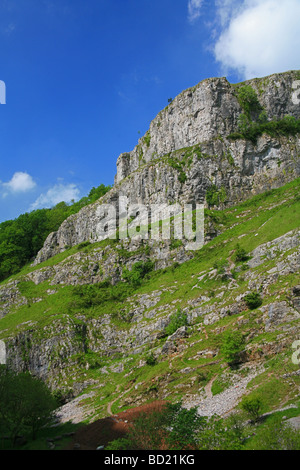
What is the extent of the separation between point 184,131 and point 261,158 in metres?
30.0

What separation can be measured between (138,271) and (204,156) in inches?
1675

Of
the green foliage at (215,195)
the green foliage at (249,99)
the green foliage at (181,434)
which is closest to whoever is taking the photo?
the green foliage at (181,434)

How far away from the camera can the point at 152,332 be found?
51.7m

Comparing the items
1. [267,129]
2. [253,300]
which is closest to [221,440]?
[253,300]

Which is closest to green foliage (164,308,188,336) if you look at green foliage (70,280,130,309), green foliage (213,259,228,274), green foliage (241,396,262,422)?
green foliage (213,259,228,274)

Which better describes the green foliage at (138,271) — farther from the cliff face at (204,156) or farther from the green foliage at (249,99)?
the green foliage at (249,99)

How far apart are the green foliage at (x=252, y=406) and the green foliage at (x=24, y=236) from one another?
100 m

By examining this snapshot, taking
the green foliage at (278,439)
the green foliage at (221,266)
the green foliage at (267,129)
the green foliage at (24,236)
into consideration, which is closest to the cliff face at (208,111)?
the green foliage at (267,129)

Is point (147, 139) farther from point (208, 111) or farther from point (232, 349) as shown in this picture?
point (232, 349)

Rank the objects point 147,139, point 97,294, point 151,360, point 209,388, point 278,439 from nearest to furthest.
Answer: point 278,439 → point 209,388 → point 151,360 → point 97,294 → point 147,139

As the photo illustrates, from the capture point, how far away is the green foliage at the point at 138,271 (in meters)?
70.9

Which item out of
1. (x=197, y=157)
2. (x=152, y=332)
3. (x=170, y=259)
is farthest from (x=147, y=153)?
(x=152, y=332)

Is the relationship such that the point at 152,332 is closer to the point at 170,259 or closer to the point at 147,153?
the point at 170,259

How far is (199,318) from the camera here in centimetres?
4488
